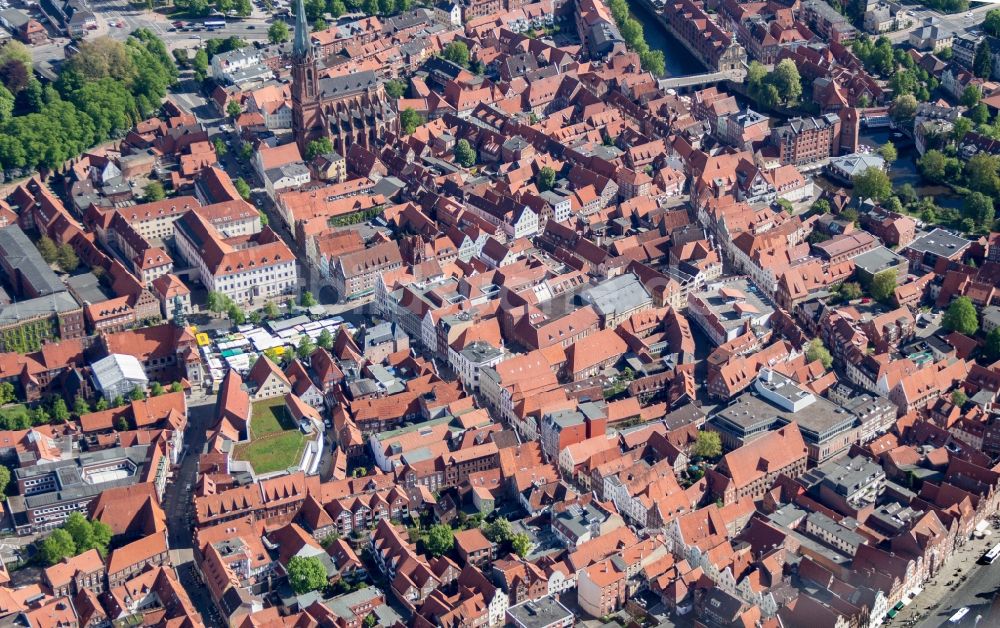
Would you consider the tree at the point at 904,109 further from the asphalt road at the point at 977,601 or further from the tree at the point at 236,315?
the tree at the point at 236,315

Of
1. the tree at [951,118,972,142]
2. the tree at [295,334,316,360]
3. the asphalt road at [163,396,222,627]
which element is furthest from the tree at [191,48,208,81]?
the tree at [951,118,972,142]

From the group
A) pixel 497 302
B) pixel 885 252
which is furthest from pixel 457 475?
pixel 885 252

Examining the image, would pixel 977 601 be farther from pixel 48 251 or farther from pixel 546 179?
pixel 48 251

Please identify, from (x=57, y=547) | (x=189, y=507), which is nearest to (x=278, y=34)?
→ (x=189, y=507)

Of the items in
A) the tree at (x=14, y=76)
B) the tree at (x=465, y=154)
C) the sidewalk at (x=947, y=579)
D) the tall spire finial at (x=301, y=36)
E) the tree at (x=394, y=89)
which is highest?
the tall spire finial at (x=301, y=36)

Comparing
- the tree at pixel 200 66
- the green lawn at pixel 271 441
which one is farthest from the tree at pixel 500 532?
the tree at pixel 200 66

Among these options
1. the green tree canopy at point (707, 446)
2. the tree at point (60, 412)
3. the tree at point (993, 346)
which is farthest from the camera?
the tree at point (993, 346)
